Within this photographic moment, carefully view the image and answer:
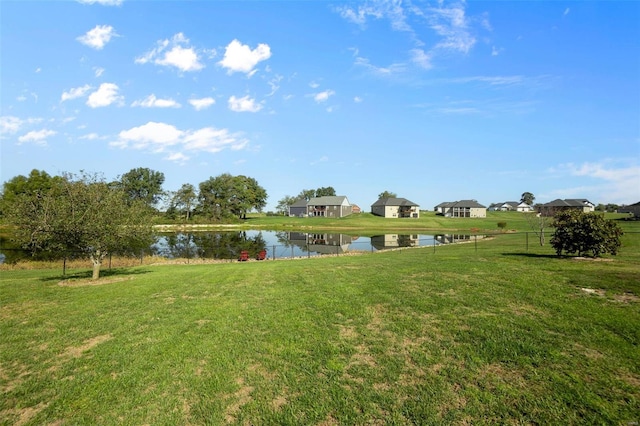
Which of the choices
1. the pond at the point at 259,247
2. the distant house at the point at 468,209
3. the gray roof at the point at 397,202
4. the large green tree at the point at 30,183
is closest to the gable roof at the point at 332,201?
the gray roof at the point at 397,202

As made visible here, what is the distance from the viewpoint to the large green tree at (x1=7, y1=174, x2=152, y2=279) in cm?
1491

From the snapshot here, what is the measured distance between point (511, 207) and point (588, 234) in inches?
6377

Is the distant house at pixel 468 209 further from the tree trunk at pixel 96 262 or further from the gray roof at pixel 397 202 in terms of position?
the tree trunk at pixel 96 262

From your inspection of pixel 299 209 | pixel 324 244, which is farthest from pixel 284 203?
pixel 324 244

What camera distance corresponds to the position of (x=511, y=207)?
521ft

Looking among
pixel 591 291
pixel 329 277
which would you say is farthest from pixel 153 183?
pixel 591 291

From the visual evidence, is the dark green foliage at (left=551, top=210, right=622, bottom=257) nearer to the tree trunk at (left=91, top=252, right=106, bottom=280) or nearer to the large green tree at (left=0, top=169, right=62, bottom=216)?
the tree trunk at (left=91, top=252, right=106, bottom=280)

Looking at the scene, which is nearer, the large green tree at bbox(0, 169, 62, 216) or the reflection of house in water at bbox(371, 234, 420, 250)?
the reflection of house in water at bbox(371, 234, 420, 250)

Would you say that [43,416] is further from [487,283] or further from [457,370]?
[487,283]

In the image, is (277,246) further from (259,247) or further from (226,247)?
(226,247)

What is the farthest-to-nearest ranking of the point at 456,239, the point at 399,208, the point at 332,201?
the point at 332,201, the point at 399,208, the point at 456,239

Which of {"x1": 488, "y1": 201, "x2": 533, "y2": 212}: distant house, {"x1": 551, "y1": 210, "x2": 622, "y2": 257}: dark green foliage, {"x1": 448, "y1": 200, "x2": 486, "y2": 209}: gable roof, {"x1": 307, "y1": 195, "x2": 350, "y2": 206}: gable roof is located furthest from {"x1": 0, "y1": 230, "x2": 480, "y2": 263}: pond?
{"x1": 488, "y1": 201, "x2": 533, "y2": 212}: distant house

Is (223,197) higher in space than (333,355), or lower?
higher

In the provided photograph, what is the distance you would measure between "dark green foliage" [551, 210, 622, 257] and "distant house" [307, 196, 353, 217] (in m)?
90.9
